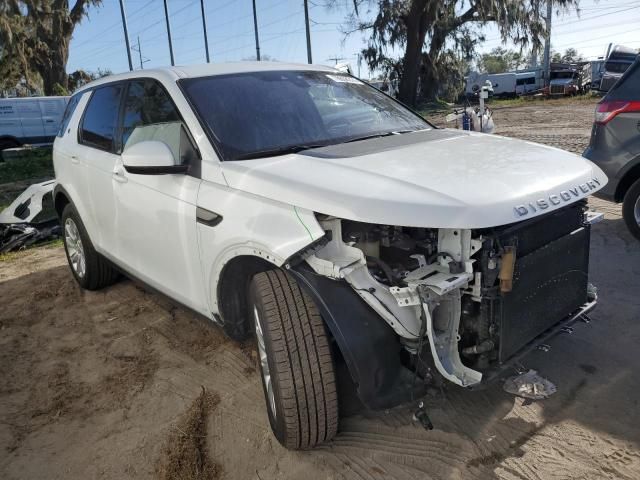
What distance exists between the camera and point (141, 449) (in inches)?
106

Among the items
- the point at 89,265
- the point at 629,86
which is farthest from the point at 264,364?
the point at 629,86

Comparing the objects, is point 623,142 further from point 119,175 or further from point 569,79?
point 569,79

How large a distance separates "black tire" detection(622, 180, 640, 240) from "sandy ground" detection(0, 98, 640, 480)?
108 cm

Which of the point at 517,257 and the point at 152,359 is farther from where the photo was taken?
the point at 152,359

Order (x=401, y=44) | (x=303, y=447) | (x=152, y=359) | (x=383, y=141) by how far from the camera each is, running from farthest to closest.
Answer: (x=401, y=44) < (x=152, y=359) < (x=383, y=141) < (x=303, y=447)

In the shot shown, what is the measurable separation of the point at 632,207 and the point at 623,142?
618 mm

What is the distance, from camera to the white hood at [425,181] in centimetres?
208

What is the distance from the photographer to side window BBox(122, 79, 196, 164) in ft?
9.73

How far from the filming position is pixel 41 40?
97.2 feet

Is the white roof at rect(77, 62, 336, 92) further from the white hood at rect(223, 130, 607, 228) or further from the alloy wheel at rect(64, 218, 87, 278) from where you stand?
the alloy wheel at rect(64, 218, 87, 278)

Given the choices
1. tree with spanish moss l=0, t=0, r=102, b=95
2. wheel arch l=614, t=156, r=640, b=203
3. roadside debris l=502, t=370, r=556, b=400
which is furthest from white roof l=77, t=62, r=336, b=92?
tree with spanish moss l=0, t=0, r=102, b=95

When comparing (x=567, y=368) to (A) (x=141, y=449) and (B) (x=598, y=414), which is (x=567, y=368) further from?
(A) (x=141, y=449)

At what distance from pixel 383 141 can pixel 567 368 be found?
65.4 inches

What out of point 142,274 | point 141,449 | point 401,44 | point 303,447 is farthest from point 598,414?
point 401,44
